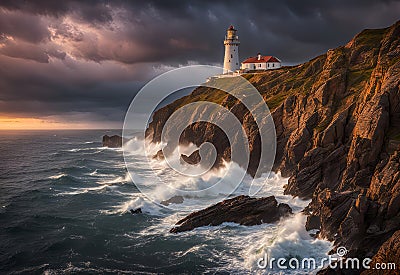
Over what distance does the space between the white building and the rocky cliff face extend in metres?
39.4

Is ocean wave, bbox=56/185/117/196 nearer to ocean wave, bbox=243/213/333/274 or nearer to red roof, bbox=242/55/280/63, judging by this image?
ocean wave, bbox=243/213/333/274

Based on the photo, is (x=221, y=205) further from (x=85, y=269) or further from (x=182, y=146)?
(x=182, y=146)

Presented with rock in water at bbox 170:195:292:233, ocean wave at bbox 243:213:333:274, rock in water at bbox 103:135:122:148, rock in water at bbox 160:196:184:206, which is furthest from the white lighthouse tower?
ocean wave at bbox 243:213:333:274

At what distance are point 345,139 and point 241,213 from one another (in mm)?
23419

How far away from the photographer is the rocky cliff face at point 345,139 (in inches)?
1222

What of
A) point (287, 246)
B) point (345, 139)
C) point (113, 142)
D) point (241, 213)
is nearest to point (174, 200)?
point (241, 213)

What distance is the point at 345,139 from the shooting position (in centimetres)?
5153

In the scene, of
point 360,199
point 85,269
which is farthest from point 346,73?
point 85,269

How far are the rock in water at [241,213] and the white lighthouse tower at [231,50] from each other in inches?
4008

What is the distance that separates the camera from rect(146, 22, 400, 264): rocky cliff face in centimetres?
3103

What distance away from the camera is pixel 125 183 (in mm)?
70250

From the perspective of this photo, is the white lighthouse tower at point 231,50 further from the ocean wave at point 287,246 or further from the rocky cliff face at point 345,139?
the ocean wave at point 287,246

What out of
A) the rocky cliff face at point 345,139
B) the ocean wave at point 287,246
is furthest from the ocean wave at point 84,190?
the ocean wave at point 287,246

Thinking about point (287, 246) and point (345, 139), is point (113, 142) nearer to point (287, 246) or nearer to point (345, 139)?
point (345, 139)
